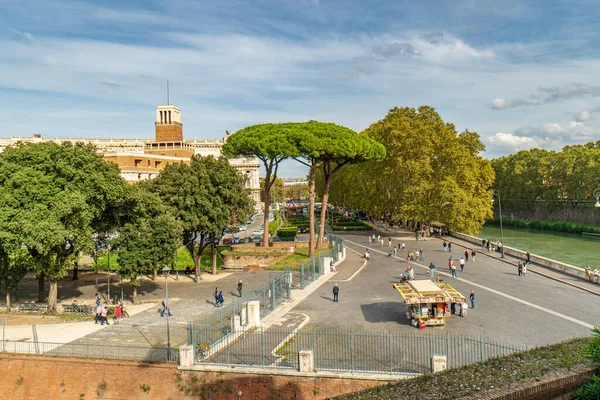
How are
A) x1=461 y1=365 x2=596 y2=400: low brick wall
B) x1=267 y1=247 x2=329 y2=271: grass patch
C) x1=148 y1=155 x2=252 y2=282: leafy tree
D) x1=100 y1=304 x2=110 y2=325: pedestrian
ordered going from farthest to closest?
x1=267 y1=247 x2=329 y2=271: grass patch, x1=148 y1=155 x2=252 y2=282: leafy tree, x1=100 y1=304 x2=110 y2=325: pedestrian, x1=461 y1=365 x2=596 y2=400: low brick wall

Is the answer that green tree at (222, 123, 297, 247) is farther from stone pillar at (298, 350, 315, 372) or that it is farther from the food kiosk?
stone pillar at (298, 350, 315, 372)

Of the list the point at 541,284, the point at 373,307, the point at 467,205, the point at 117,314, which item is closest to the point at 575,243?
the point at 467,205

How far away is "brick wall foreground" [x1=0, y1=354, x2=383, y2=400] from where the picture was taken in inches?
651

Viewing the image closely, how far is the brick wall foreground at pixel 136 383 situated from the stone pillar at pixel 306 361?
0.37m

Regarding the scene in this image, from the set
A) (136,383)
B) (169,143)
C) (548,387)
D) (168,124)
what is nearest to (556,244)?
(136,383)

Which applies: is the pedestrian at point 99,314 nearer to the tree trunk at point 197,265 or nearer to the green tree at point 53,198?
the green tree at point 53,198

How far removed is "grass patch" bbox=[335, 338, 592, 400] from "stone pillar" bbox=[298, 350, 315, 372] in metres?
7.49

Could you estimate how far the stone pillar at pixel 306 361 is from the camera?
16.3m

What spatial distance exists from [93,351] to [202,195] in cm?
1795

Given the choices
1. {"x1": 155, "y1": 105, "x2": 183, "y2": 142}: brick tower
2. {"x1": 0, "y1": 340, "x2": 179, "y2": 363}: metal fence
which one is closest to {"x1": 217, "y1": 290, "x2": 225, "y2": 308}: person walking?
{"x1": 0, "y1": 340, "x2": 179, "y2": 363}: metal fence

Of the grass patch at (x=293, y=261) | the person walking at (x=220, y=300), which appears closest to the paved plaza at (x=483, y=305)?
the grass patch at (x=293, y=261)

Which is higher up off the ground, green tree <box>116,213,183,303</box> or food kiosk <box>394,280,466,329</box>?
green tree <box>116,213,183,303</box>

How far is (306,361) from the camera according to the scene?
16406 mm

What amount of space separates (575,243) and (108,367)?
188 ft
